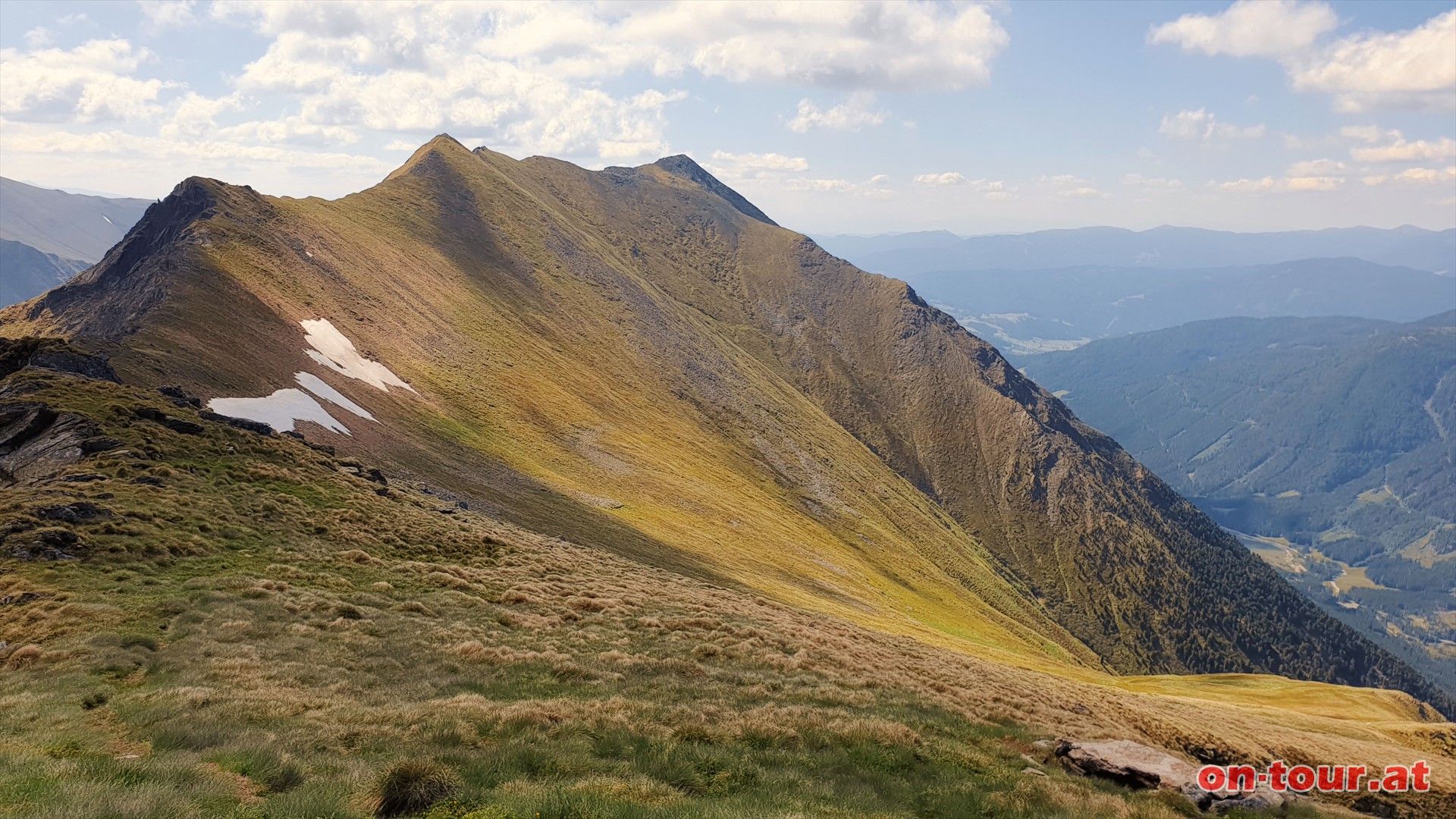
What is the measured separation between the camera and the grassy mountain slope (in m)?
12.6

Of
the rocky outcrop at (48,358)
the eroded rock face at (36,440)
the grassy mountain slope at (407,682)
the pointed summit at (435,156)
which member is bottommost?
the grassy mountain slope at (407,682)

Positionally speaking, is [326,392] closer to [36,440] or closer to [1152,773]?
[36,440]

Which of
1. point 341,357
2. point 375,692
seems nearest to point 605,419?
point 341,357

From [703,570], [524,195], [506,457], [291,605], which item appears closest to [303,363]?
[506,457]

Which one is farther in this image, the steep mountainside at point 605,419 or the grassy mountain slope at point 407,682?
the steep mountainside at point 605,419

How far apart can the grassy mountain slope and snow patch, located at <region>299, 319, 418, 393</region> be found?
29.1 meters

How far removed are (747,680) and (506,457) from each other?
167 ft

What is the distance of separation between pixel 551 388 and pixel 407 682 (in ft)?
269

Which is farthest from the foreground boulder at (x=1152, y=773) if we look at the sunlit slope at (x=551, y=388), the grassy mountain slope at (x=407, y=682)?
the sunlit slope at (x=551, y=388)

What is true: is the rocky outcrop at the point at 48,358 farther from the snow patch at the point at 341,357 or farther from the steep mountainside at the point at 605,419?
the snow patch at the point at 341,357

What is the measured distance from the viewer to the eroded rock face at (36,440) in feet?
91.8

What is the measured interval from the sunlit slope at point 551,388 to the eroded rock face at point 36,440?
14975mm

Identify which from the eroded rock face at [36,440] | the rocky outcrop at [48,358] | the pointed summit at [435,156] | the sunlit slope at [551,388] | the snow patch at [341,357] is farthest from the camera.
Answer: the pointed summit at [435,156]

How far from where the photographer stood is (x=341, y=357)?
225 ft
